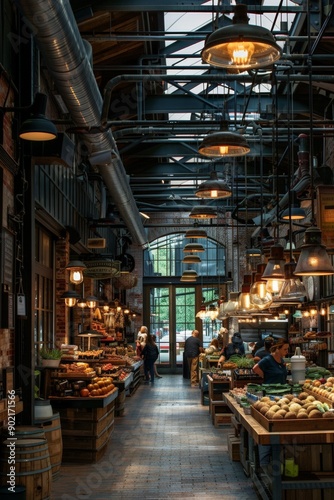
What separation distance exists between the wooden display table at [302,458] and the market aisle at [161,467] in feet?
3.98

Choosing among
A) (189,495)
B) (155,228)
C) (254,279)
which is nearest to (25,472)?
(189,495)

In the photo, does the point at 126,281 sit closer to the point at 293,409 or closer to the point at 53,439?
the point at 53,439

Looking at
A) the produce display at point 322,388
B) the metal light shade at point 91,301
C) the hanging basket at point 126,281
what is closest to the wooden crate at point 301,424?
the produce display at point 322,388

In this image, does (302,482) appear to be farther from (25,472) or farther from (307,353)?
(307,353)

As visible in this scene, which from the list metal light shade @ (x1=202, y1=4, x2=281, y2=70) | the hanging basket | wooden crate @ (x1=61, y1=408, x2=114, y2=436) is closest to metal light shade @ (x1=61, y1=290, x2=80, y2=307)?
wooden crate @ (x1=61, y1=408, x2=114, y2=436)

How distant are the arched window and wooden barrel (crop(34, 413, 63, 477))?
2050cm

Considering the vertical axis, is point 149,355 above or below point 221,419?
above

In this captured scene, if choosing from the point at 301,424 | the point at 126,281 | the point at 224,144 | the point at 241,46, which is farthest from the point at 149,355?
the point at 241,46

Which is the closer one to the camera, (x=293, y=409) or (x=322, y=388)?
(x=293, y=409)

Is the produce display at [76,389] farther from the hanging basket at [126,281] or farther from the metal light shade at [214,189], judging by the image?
the hanging basket at [126,281]

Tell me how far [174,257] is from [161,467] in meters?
19.9

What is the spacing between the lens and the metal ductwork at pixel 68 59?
23.1 feet

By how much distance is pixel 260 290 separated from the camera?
9.41 metres

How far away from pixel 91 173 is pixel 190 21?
211 inches
